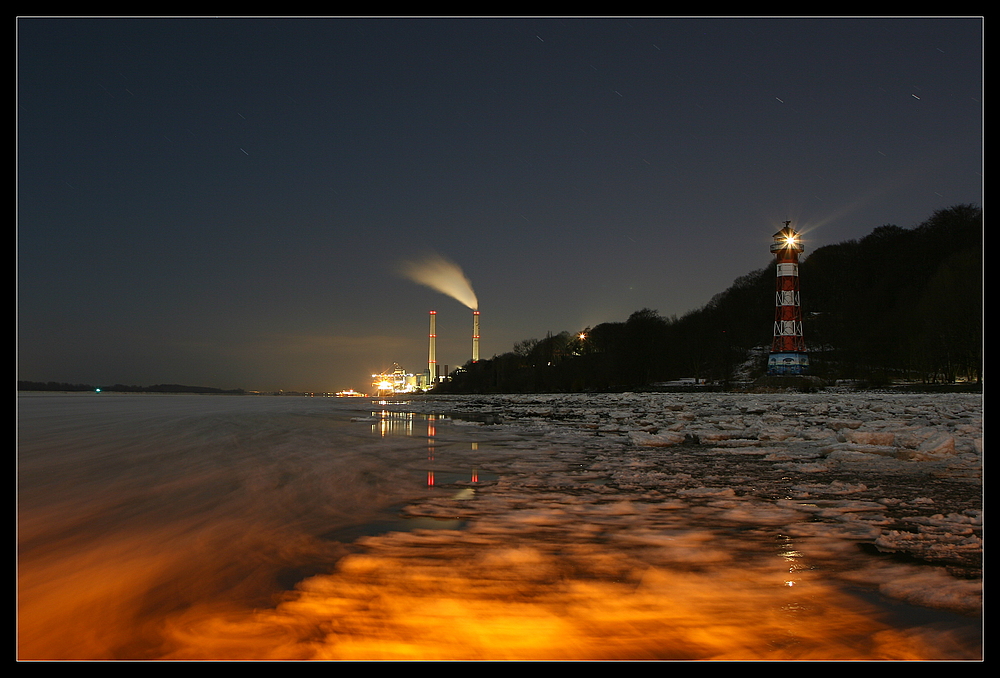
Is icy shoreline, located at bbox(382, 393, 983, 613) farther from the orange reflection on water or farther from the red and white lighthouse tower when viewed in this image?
the red and white lighthouse tower

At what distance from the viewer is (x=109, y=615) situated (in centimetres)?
293

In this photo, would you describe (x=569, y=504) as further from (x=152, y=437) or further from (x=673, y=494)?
(x=152, y=437)

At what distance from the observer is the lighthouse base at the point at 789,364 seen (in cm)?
5869

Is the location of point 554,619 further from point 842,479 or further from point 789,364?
point 789,364

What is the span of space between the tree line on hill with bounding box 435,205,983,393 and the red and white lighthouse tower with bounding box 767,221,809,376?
2880 millimetres

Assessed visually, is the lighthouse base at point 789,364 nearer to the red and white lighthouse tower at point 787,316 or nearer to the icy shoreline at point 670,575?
the red and white lighthouse tower at point 787,316

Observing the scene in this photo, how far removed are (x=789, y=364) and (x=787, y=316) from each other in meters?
5.88

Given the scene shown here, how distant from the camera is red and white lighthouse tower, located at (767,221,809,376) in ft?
195

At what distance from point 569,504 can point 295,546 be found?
2558 mm

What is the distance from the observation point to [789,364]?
5922 cm

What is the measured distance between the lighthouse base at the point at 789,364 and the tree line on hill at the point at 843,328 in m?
1.71

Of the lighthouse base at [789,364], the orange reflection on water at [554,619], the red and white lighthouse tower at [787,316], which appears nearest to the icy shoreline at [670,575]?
the orange reflection on water at [554,619]

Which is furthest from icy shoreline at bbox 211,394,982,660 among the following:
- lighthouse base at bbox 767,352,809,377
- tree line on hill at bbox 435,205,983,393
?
lighthouse base at bbox 767,352,809,377
